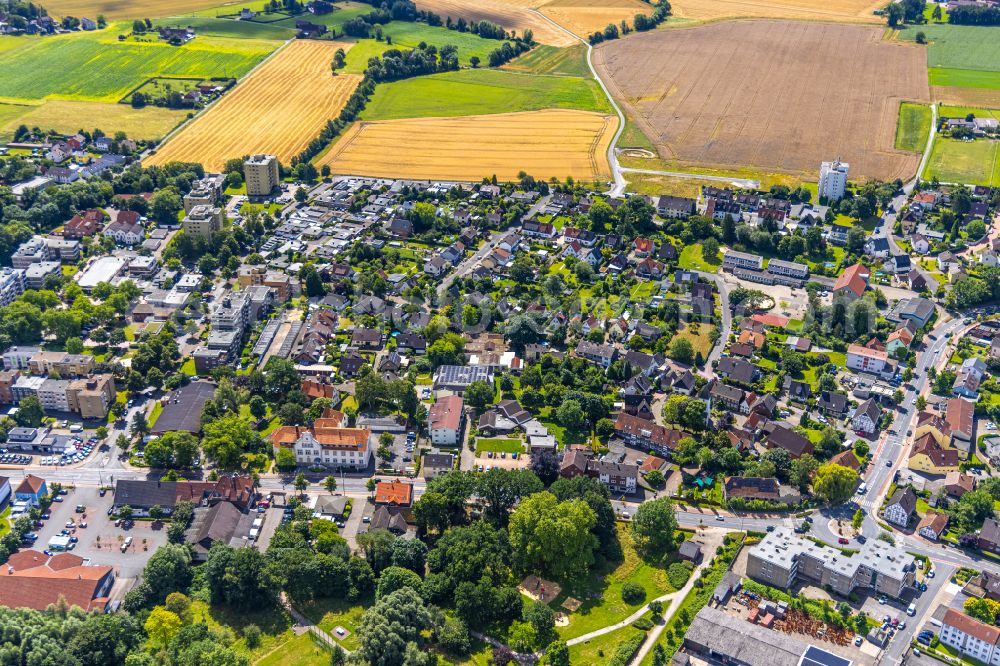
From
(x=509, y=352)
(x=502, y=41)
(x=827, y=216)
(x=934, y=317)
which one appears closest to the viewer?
(x=509, y=352)

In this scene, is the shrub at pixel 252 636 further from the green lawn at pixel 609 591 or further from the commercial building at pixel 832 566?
the commercial building at pixel 832 566

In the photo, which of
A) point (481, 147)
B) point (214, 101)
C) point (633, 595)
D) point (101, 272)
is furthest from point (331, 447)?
point (214, 101)

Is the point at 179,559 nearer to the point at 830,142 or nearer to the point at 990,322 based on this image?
the point at 990,322

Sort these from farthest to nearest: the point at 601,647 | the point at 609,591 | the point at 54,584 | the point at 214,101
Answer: the point at 214,101, the point at 609,591, the point at 54,584, the point at 601,647

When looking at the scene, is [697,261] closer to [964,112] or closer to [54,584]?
[964,112]

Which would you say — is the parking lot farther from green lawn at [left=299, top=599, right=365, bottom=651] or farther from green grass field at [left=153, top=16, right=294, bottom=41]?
green grass field at [left=153, top=16, right=294, bottom=41]

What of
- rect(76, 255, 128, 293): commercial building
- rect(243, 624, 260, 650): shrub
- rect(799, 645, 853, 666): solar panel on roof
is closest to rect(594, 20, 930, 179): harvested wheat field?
rect(76, 255, 128, 293): commercial building

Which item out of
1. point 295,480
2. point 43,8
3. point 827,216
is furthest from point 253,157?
point 43,8
